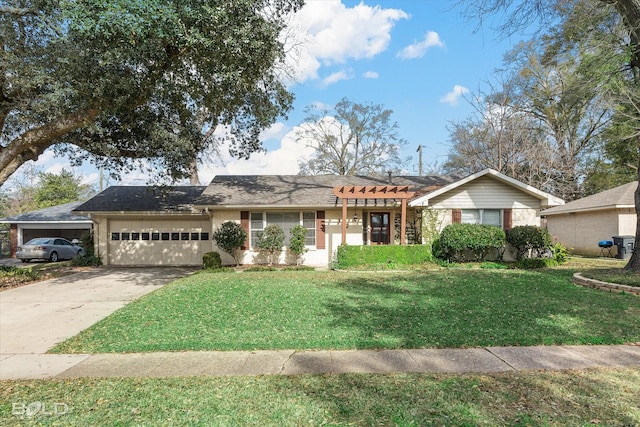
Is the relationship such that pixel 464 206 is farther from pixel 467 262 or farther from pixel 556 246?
pixel 556 246

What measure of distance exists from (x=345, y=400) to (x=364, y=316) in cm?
314

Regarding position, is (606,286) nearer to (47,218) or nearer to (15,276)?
(15,276)

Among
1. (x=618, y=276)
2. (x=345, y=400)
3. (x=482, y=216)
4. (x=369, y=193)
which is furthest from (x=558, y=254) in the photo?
(x=345, y=400)

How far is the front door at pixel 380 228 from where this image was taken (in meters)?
15.3

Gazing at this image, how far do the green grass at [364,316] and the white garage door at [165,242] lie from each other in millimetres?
6229

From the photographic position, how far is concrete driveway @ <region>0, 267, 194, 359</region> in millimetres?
5902

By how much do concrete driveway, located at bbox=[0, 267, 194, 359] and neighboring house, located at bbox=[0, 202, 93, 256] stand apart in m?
11.1

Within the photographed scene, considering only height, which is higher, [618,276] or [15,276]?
[618,276]

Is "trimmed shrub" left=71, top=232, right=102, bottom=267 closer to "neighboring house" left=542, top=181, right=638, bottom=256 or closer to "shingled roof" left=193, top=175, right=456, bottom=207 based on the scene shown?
"shingled roof" left=193, top=175, right=456, bottom=207

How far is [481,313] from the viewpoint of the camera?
6.71m

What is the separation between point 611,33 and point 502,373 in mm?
10797

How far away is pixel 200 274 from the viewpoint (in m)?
12.7

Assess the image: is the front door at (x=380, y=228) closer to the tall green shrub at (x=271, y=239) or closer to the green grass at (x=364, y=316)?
the tall green shrub at (x=271, y=239)

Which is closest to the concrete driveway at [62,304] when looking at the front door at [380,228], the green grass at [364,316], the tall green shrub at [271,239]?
the green grass at [364,316]
